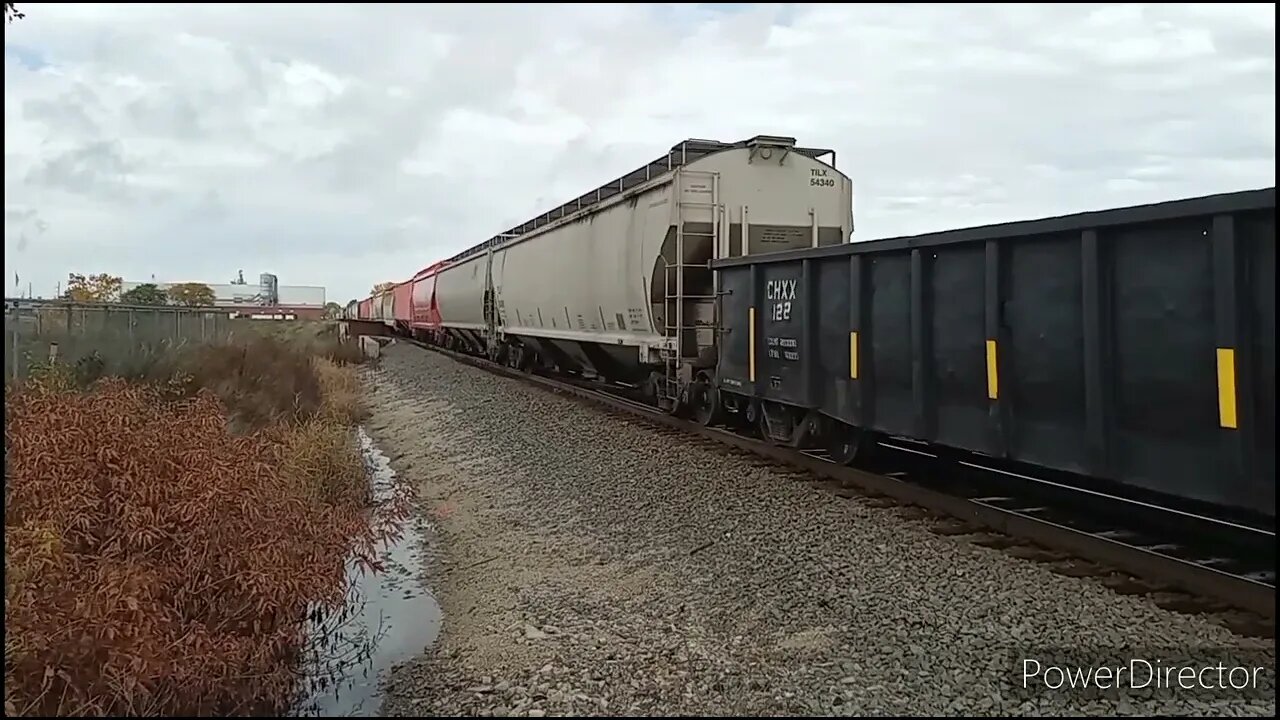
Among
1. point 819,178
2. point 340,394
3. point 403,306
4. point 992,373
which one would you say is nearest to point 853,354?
point 992,373

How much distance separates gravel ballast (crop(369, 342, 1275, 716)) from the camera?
4.46 m

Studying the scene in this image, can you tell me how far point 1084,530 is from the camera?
6.60 meters

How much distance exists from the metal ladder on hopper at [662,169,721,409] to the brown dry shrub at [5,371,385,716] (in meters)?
4.95

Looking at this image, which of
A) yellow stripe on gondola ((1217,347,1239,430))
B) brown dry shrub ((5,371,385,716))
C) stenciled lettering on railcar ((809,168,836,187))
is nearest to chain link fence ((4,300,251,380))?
brown dry shrub ((5,371,385,716))

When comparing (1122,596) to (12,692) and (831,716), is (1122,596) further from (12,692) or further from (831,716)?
(12,692)

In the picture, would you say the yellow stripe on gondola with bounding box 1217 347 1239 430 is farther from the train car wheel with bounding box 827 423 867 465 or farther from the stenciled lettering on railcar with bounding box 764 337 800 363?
the stenciled lettering on railcar with bounding box 764 337 800 363

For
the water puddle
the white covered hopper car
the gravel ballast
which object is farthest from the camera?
the white covered hopper car

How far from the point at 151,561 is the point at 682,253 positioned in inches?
288

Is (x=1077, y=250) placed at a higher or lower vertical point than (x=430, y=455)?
higher

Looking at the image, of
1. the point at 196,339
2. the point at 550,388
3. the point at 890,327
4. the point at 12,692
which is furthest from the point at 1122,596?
the point at 196,339

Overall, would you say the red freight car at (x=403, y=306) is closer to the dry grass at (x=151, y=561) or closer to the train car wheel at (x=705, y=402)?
the train car wheel at (x=705, y=402)

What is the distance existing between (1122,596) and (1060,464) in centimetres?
93

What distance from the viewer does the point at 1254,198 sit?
4570 millimetres

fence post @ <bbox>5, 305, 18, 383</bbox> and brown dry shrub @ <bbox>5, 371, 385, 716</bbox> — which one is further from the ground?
fence post @ <bbox>5, 305, 18, 383</bbox>
